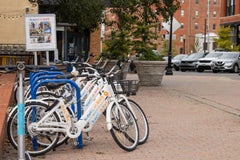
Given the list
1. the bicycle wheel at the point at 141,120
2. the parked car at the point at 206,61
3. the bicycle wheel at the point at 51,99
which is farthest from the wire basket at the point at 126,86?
the parked car at the point at 206,61

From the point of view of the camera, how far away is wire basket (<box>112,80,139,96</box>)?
703 centimetres

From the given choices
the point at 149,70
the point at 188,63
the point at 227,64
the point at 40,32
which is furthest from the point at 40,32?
the point at 188,63

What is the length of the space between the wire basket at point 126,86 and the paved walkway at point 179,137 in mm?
831

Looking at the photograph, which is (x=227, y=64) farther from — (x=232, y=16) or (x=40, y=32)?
(x=40, y=32)

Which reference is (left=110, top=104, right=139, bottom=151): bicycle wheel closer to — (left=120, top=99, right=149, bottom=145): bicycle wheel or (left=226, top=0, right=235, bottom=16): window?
(left=120, top=99, right=149, bottom=145): bicycle wheel

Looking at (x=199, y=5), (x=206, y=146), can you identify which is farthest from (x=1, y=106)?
(x=199, y=5)

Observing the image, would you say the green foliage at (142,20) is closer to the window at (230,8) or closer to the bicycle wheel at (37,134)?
the bicycle wheel at (37,134)

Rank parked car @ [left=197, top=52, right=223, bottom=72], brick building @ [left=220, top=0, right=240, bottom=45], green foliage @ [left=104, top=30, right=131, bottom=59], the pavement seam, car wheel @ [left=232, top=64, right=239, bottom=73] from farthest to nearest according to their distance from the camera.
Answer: brick building @ [left=220, top=0, right=240, bottom=45]
parked car @ [left=197, top=52, right=223, bottom=72]
car wheel @ [left=232, top=64, right=239, bottom=73]
green foliage @ [left=104, top=30, right=131, bottom=59]
the pavement seam

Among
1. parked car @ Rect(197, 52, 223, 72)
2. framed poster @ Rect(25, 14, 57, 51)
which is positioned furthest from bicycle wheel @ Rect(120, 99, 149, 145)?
parked car @ Rect(197, 52, 223, 72)

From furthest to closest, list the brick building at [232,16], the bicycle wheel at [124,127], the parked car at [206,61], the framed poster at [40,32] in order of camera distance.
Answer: the brick building at [232,16] < the parked car at [206,61] < the framed poster at [40,32] < the bicycle wheel at [124,127]

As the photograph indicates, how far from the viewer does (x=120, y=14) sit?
58.5 feet

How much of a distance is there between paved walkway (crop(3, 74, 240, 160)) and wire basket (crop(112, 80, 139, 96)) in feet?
2.73

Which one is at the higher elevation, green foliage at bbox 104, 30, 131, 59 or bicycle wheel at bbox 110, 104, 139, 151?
green foliage at bbox 104, 30, 131, 59

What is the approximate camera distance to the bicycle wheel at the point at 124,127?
687 centimetres
